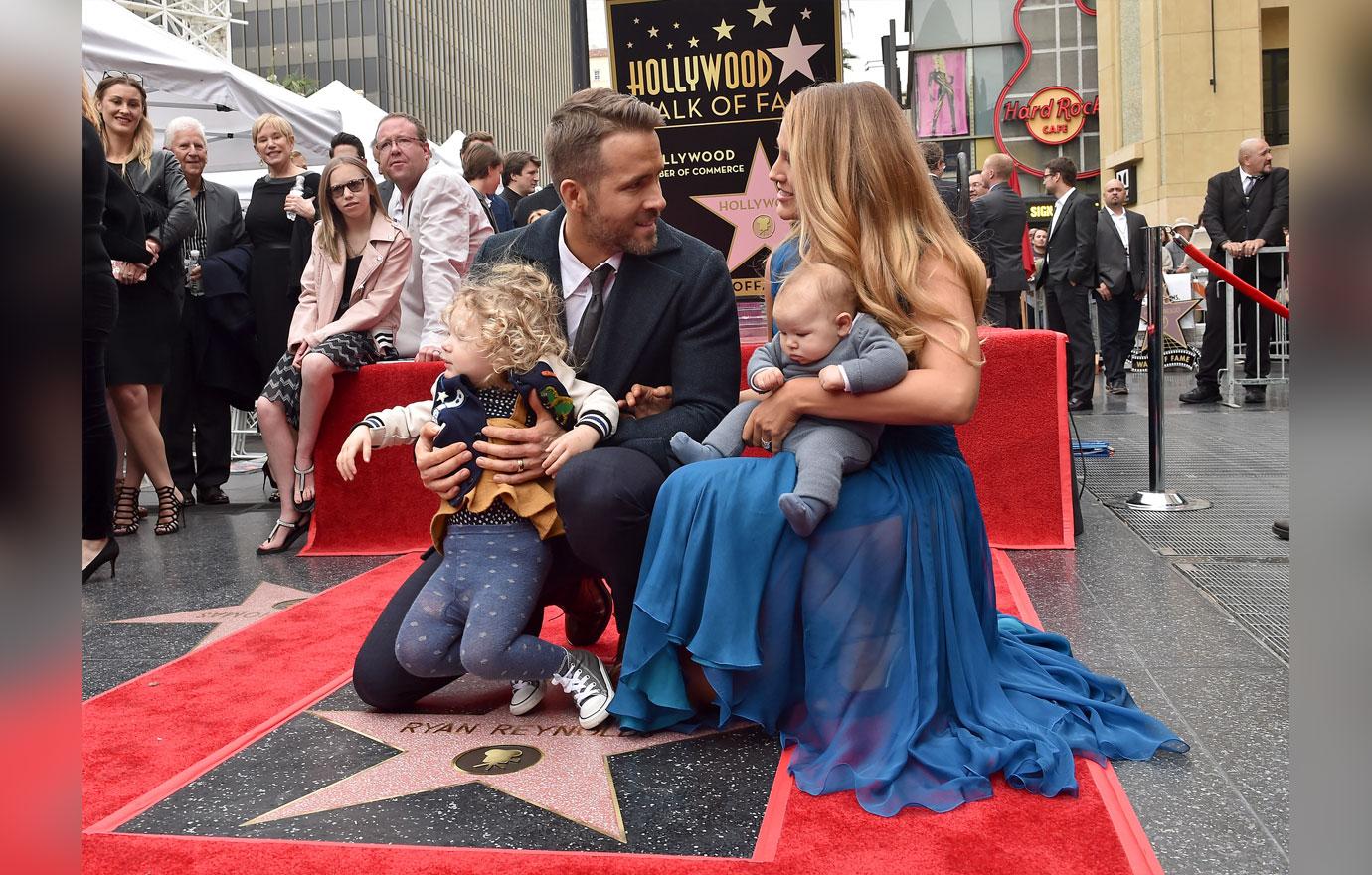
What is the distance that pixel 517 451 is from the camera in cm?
283

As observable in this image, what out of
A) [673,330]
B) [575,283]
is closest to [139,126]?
[575,283]

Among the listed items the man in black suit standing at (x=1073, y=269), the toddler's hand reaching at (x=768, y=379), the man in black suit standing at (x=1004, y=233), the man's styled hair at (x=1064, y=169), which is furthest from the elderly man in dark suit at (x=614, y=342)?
the man's styled hair at (x=1064, y=169)

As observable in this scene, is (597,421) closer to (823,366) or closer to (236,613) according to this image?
(823,366)

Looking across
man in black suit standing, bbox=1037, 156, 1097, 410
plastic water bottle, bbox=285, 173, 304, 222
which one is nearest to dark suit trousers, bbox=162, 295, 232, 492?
plastic water bottle, bbox=285, 173, 304, 222

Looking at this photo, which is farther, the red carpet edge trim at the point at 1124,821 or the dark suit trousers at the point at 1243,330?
the dark suit trousers at the point at 1243,330

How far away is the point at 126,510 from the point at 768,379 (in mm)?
4647

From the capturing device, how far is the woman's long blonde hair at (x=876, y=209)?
2631 millimetres

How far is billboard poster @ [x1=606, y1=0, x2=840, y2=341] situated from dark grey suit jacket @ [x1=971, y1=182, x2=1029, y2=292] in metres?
4.53

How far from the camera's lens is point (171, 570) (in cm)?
500

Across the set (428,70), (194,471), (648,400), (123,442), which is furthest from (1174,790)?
(428,70)

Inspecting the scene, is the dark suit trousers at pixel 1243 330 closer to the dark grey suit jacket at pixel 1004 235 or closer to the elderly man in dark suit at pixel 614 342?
the dark grey suit jacket at pixel 1004 235

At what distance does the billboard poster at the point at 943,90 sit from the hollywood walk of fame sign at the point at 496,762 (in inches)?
1268

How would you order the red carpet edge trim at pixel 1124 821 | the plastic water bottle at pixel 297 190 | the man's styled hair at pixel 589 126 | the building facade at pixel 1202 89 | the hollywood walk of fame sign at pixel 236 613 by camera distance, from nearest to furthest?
the red carpet edge trim at pixel 1124 821
the man's styled hair at pixel 589 126
the hollywood walk of fame sign at pixel 236 613
the plastic water bottle at pixel 297 190
the building facade at pixel 1202 89
